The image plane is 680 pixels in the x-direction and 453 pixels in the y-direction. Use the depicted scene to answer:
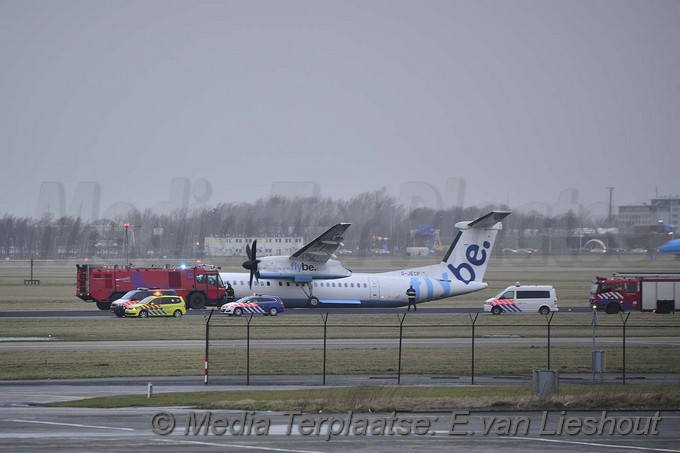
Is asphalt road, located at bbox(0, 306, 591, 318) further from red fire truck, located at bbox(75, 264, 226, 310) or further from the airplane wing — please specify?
the airplane wing

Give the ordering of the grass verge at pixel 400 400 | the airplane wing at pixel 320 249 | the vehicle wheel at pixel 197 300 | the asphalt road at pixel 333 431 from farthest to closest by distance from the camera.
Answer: the vehicle wheel at pixel 197 300 < the airplane wing at pixel 320 249 < the grass verge at pixel 400 400 < the asphalt road at pixel 333 431

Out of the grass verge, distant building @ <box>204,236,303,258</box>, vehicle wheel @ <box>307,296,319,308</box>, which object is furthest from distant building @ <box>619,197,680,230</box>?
the grass verge

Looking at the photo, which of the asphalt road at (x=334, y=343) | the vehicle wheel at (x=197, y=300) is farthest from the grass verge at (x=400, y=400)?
the vehicle wheel at (x=197, y=300)

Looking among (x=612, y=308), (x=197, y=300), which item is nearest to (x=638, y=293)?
(x=612, y=308)

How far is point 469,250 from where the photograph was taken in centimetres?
6119

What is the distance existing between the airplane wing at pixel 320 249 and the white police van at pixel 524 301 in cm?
993

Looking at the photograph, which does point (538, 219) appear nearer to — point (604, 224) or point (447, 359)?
point (604, 224)

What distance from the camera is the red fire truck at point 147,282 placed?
59.3 m

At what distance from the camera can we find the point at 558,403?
83.2ft

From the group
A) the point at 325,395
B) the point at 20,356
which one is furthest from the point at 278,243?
the point at 325,395

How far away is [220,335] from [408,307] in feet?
58.3

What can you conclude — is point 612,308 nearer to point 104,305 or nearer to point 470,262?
point 470,262

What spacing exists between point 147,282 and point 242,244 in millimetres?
66108

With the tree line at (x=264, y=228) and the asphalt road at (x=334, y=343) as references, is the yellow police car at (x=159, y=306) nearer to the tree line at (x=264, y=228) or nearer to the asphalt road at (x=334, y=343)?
the asphalt road at (x=334, y=343)
